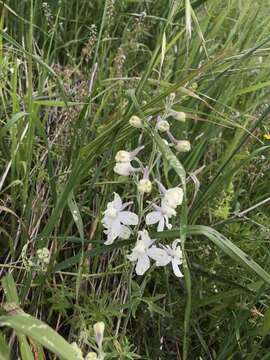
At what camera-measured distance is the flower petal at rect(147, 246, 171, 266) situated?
4.05ft

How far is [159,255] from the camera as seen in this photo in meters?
1.25

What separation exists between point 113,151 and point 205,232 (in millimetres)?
396

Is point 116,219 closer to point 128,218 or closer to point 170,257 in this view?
point 128,218

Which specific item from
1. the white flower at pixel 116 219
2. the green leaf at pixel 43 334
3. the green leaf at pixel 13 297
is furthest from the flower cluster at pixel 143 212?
the green leaf at pixel 43 334

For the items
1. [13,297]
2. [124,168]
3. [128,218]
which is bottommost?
[13,297]

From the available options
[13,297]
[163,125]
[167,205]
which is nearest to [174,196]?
[167,205]

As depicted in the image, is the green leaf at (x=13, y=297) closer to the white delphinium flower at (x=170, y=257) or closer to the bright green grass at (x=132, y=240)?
the bright green grass at (x=132, y=240)

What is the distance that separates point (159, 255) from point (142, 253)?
0.16 feet

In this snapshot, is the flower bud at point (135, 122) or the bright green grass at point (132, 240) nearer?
the flower bud at point (135, 122)

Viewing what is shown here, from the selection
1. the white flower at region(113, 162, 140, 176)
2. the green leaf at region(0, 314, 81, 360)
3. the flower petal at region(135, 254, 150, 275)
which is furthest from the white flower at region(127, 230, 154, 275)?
the green leaf at region(0, 314, 81, 360)

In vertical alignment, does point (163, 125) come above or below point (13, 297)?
above

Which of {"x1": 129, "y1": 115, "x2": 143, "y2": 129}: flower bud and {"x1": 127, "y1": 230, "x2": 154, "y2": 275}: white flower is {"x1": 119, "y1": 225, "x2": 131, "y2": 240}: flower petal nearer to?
{"x1": 127, "y1": 230, "x2": 154, "y2": 275}: white flower

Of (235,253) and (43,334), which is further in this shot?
(235,253)

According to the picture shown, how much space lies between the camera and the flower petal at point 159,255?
4.05ft
